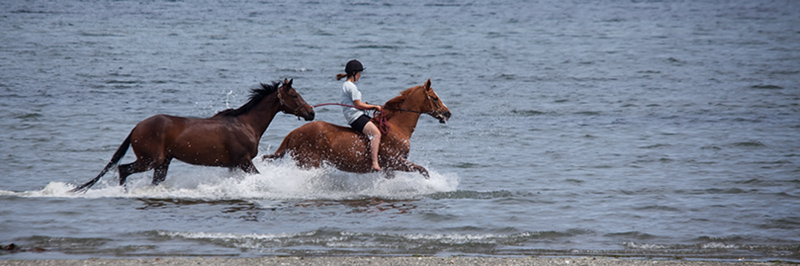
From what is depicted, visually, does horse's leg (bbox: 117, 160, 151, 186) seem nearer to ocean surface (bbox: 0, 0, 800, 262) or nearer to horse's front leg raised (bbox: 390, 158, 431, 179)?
ocean surface (bbox: 0, 0, 800, 262)


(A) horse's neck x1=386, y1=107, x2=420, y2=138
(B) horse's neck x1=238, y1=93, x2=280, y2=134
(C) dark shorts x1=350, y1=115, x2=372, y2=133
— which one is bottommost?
(A) horse's neck x1=386, y1=107, x2=420, y2=138

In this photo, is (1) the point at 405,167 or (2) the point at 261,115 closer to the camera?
(2) the point at 261,115

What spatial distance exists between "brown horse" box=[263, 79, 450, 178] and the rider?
0.14 metres

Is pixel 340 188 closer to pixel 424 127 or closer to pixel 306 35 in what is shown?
pixel 424 127

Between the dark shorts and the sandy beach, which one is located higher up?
the dark shorts

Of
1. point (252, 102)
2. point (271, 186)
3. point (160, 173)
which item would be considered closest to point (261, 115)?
point (252, 102)

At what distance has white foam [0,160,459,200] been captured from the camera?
36.1 feet

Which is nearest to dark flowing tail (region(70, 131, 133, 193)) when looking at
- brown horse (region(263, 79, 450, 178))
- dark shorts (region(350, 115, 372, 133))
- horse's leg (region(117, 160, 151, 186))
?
horse's leg (region(117, 160, 151, 186))

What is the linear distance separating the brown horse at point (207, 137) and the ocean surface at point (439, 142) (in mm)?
372

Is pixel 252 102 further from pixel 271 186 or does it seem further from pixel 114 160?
pixel 114 160

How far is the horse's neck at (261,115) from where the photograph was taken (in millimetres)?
11250

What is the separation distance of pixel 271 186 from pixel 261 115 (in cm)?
97

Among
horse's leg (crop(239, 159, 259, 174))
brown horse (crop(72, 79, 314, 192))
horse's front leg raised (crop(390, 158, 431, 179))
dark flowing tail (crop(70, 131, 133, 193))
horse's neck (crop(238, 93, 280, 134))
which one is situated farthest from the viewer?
horse's front leg raised (crop(390, 158, 431, 179))

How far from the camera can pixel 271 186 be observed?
11.3 meters
